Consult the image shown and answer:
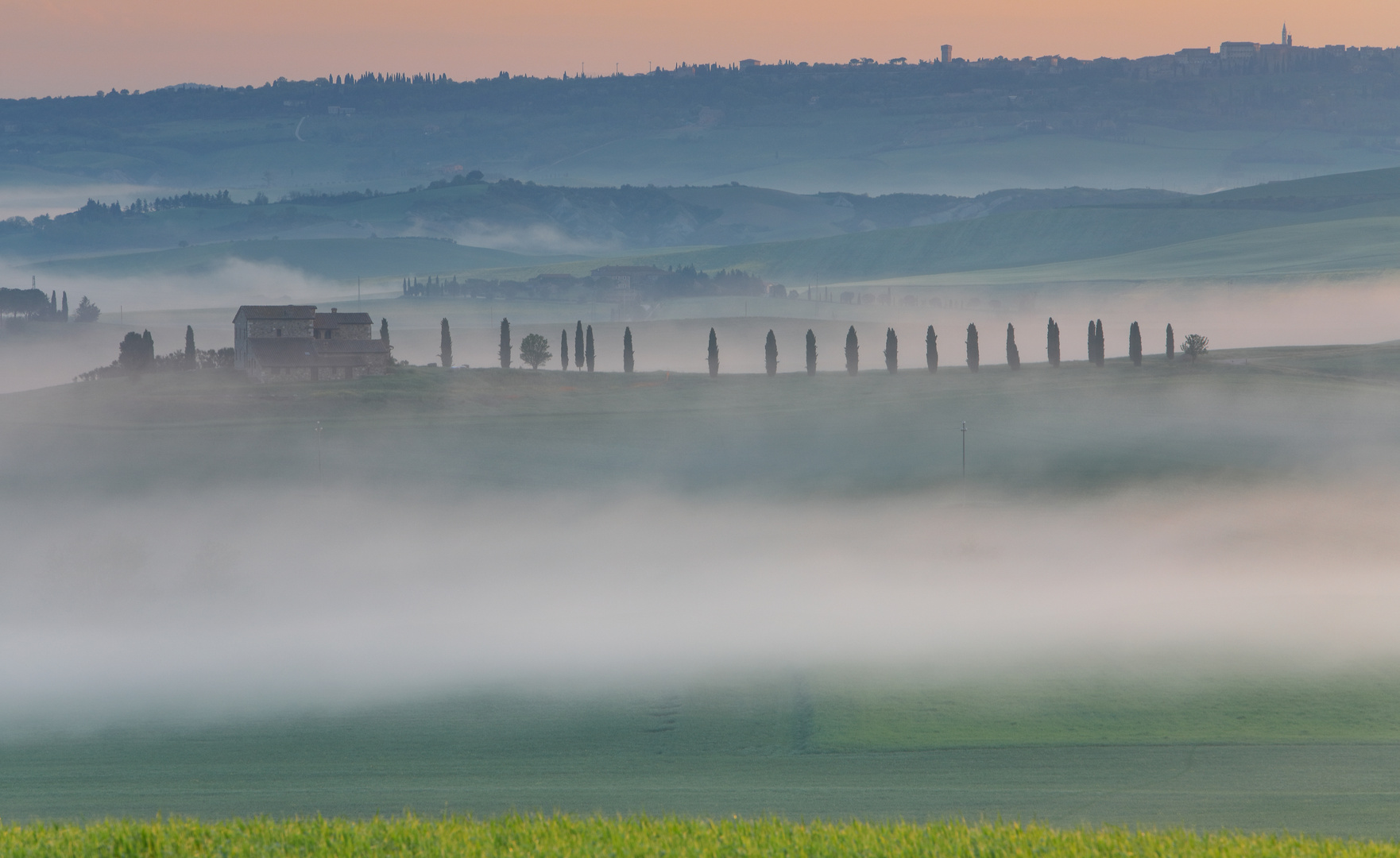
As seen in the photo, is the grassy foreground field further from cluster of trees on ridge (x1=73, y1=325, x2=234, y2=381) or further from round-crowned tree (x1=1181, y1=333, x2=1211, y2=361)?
round-crowned tree (x1=1181, y1=333, x2=1211, y2=361)

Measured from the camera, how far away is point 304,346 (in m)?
146

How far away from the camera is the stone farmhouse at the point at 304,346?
14475 centimetres

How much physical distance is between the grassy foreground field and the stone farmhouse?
388ft

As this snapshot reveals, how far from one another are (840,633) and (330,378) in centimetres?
8334

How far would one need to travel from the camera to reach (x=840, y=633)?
73500 mm

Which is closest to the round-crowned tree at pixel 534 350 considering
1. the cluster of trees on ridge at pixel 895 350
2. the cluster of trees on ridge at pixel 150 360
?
the cluster of trees on ridge at pixel 895 350

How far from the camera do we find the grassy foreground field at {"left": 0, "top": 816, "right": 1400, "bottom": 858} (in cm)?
2753

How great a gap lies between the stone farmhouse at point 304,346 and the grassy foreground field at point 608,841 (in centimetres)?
11822

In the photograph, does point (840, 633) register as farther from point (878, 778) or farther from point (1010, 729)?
point (878, 778)

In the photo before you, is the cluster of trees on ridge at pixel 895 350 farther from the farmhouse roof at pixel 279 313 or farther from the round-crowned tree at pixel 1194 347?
the farmhouse roof at pixel 279 313

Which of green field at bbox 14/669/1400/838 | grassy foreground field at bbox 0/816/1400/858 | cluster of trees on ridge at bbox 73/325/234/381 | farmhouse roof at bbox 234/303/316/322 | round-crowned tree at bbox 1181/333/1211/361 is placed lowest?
green field at bbox 14/669/1400/838

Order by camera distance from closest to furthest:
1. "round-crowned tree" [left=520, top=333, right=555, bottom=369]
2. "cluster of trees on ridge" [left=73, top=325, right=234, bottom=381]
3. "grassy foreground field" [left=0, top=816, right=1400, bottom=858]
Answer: "grassy foreground field" [left=0, top=816, right=1400, bottom=858], "cluster of trees on ridge" [left=73, top=325, right=234, bottom=381], "round-crowned tree" [left=520, top=333, right=555, bottom=369]

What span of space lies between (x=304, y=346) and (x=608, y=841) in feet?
408

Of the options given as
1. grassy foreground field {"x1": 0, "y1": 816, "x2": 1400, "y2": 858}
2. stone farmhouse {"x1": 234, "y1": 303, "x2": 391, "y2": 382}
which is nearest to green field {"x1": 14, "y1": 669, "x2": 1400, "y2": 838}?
grassy foreground field {"x1": 0, "y1": 816, "x2": 1400, "y2": 858}
